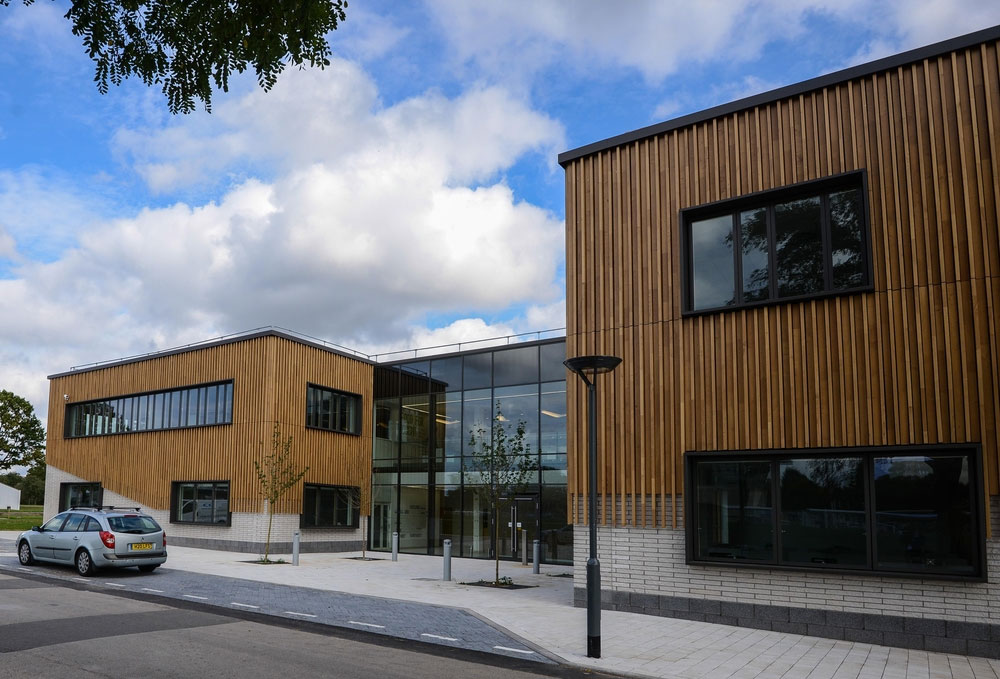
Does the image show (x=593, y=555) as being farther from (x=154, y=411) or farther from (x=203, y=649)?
(x=154, y=411)

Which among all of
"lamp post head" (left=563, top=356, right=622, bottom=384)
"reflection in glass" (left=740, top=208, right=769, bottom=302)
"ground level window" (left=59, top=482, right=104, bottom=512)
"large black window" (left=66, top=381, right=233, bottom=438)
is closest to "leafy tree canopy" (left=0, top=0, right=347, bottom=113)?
"lamp post head" (left=563, top=356, right=622, bottom=384)

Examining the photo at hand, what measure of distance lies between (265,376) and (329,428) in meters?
3.55

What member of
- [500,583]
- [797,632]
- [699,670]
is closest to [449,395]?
[500,583]

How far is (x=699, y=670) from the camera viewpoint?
902 centimetres

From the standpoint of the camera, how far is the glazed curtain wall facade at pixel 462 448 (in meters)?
24.0

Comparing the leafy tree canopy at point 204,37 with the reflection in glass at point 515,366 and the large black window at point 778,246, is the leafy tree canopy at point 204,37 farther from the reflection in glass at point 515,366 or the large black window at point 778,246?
the reflection in glass at point 515,366

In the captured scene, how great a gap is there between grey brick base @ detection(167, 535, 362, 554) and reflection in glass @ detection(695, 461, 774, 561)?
54.8 ft

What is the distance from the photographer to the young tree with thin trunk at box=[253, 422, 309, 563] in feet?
80.6

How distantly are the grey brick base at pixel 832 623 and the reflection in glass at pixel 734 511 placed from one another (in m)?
0.82

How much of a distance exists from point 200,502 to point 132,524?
969 centimetres

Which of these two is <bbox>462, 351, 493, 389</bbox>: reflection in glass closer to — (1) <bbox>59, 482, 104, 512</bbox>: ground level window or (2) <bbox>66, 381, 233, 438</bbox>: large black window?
(2) <bbox>66, 381, 233, 438</bbox>: large black window

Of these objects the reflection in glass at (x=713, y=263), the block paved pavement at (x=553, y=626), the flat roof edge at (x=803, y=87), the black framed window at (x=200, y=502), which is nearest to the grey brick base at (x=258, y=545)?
the black framed window at (x=200, y=502)

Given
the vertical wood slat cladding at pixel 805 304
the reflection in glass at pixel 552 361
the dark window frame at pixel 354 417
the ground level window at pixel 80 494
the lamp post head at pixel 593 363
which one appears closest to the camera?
the lamp post head at pixel 593 363

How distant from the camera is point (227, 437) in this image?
26688mm
